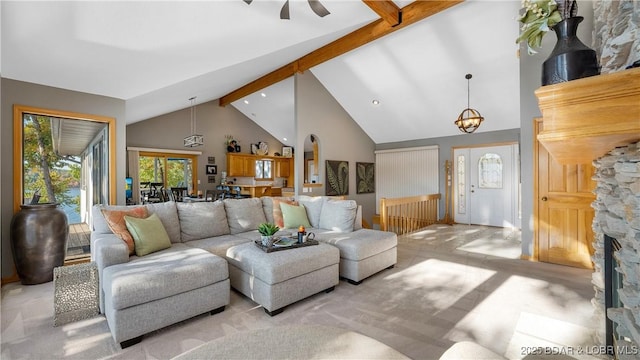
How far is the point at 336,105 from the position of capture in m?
7.08

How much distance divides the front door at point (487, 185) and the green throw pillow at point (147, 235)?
6822mm

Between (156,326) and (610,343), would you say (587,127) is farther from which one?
(156,326)

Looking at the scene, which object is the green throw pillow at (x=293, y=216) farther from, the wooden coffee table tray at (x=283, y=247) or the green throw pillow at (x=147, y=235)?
the green throw pillow at (x=147, y=235)

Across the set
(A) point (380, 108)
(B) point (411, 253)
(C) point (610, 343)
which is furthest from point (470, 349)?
(A) point (380, 108)

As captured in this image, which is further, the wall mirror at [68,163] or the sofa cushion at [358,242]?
the wall mirror at [68,163]

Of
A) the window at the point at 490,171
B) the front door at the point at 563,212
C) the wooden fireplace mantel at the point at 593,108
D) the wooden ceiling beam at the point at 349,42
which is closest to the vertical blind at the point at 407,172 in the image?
the window at the point at 490,171

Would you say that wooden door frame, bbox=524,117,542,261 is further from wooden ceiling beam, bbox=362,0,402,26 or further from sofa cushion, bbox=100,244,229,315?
sofa cushion, bbox=100,244,229,315

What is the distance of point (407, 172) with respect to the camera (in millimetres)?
8008

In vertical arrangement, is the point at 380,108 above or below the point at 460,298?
above

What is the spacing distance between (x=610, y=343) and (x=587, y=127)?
62.6 inches

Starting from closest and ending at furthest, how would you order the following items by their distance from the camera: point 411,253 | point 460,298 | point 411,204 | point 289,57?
point 460,298 → point 411,253 → point 289,57 → point 411,204

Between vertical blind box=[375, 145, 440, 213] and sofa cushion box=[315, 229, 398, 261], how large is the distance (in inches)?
183

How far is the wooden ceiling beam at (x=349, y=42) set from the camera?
386 centimetres

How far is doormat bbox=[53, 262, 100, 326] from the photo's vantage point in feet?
7.40
